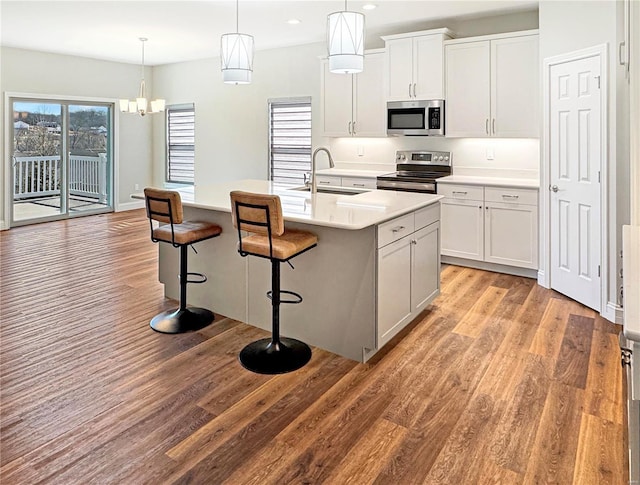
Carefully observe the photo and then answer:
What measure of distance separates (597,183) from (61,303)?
14.6ft

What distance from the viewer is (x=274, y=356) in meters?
3.05

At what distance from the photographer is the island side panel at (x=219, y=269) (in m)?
3.64

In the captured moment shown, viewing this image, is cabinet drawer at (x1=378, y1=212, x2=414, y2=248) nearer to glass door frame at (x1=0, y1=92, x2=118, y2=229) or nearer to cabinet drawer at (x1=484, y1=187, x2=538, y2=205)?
cabinet drawer at (x1=484, y1=187, x2=538, y2=205)

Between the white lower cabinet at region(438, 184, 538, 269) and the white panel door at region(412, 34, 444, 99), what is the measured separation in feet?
3.66

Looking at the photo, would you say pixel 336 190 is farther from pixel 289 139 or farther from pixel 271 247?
pixel 289 139

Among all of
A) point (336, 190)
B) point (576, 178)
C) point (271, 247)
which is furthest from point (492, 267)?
point (271, 247)

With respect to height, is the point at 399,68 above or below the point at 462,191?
above

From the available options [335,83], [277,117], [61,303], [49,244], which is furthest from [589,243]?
[49,244]

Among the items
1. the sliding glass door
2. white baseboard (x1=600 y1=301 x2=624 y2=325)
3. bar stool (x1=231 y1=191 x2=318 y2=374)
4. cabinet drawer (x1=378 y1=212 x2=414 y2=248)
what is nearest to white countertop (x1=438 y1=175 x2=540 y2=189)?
white baseboard (x1=600 y1=301 x2=624 y2=325)

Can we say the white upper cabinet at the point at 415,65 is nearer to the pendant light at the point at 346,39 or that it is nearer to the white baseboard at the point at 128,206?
the pendant light at the point at 346,39

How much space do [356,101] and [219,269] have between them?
10.8 feet

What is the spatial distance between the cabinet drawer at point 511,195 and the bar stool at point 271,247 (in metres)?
2.58

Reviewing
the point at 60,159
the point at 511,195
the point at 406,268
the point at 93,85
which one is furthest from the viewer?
the point at 93,85

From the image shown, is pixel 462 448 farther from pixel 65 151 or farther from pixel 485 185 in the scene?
pixel 65 151
